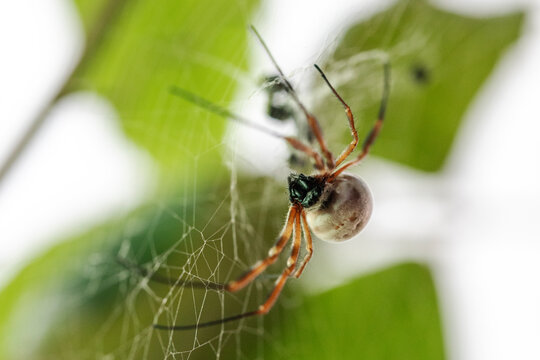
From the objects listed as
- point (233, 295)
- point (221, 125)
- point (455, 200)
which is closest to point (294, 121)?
point (221, 125)

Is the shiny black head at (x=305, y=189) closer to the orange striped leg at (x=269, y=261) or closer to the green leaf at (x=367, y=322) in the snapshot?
the orange striped leg at (x=269, y=261)

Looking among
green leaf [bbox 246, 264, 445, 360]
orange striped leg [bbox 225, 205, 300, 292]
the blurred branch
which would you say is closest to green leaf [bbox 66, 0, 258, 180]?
the blurred branch

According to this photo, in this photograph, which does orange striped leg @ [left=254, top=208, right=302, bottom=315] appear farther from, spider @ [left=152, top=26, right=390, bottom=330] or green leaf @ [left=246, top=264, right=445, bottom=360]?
green leaf @ [left=246, top=264, right=445, bottom=360]

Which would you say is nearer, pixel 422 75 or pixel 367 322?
pixel 367 322

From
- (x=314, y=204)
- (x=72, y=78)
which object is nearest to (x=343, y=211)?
(x=314, y=204)

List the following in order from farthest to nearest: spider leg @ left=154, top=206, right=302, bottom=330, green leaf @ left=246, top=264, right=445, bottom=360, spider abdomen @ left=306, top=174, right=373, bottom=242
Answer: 1. green leaf @ left=246, top=264, right=445, bottom=360
2. spider leg @ left=154, top=206, right=302, bottom=330
3. spider abdomen @ left=306, top=174, right=373, bottom=242

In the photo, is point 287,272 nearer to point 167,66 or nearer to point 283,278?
point 283,278
